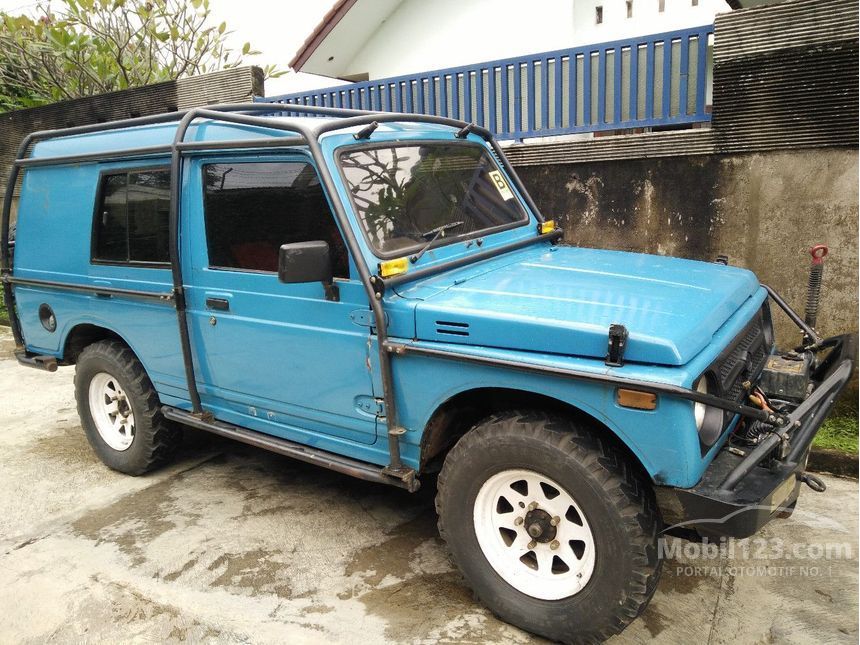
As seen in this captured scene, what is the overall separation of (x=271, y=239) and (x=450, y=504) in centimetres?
161

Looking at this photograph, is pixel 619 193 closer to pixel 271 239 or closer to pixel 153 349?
Result: pixel 271 239

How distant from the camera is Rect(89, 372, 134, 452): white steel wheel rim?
14.6 feet

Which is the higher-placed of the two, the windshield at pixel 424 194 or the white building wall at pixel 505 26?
the white building wall at pixel 505 26

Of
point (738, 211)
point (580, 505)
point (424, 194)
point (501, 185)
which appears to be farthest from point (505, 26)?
point (580, 505)

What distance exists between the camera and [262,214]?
3377 millimetres

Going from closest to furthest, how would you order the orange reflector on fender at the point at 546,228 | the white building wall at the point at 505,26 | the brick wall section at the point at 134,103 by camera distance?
the orange reflector on fender at the point at 546,228 → the brick wall section at the point at 134,103 → the white building wall at the point at 505,26

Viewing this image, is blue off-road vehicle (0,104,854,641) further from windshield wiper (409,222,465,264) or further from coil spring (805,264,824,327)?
coil spring (805,264,824,327)

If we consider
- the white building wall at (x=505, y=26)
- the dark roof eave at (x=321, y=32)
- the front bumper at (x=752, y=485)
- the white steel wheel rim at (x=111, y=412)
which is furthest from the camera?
the dark roof eave at (x=321, y=32)

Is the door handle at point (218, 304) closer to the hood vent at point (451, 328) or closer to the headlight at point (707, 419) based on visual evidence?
the hood vent at point (451, 328)

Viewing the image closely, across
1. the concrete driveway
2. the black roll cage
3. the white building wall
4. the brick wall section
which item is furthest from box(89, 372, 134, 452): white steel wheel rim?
the white building wall

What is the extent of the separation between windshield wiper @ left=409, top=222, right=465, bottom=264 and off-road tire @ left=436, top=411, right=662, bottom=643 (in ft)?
2.76

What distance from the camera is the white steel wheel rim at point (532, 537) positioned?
261 cm

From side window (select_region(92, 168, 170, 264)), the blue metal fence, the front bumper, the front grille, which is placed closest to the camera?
the front bumper

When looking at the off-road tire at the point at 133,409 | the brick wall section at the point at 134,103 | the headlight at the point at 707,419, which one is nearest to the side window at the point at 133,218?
the off-road tire at the point at 133,409
